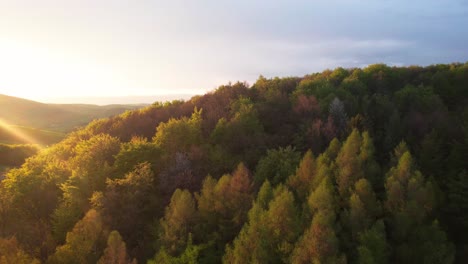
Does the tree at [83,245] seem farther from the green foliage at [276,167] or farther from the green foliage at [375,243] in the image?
the green foliage at [375,243]

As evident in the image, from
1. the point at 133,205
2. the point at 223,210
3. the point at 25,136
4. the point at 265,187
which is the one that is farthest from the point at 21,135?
the point at 265,187

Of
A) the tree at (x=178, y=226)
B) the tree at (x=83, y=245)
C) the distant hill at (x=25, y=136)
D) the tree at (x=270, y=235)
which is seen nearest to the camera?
the tree at (x=270, y=235)

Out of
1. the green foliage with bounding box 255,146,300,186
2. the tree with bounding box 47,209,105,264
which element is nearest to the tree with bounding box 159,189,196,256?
the tree with bounding box 47,209,105,264

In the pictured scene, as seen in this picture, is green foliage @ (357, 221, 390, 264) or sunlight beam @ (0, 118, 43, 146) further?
sunlight beam @ (0, 118, 43, 146)

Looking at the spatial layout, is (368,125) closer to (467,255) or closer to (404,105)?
(404,105)

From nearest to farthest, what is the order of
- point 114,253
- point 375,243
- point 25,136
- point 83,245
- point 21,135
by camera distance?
1. point 114,253
2. point 375,243
3. point 83,245
4. point 21,135
5. point 25,136

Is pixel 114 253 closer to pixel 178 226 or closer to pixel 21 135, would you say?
pixel 178 226

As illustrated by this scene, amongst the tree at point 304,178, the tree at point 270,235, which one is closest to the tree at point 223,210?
the tree at point 270,235

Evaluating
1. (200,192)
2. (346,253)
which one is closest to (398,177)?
(346,253)

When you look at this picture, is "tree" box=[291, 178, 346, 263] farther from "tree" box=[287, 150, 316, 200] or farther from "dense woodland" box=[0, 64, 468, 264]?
"tree" box=[287, 150, 316, 200]

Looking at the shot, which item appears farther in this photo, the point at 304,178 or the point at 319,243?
the point at 304,178
